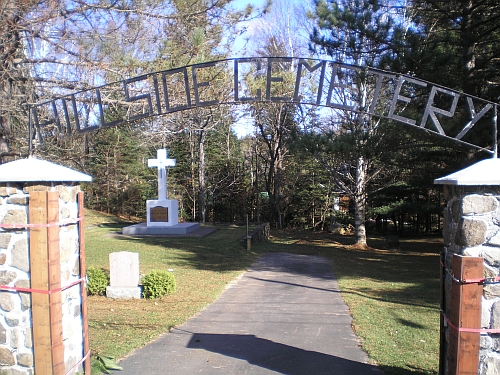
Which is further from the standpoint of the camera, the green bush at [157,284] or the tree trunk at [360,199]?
the tree trunk at [360,199]

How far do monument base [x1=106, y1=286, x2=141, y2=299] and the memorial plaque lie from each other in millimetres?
11491

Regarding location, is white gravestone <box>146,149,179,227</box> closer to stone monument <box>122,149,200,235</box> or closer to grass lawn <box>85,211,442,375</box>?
stone monument <box>122,149,200,235</box>

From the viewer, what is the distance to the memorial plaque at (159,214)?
20.4m

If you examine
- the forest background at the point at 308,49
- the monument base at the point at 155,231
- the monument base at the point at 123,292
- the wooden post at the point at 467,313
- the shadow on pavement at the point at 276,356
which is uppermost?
the forest background at the point at 308,49

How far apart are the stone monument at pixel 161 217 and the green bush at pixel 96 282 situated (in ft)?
34.1

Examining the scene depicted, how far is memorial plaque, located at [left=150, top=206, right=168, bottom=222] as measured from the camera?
2041 cm

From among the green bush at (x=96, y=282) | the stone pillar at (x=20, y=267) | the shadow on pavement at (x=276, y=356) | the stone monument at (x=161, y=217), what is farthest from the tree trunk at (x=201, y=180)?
the stone pillar at (x=20, y=267)

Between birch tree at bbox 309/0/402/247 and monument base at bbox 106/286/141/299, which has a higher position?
birch tree at bbox 309/0/402/247

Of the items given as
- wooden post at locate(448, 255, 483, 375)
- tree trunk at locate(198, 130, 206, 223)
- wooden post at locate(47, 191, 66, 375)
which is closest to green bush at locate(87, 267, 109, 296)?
wooden post at locate(47, 191, 66, 375)

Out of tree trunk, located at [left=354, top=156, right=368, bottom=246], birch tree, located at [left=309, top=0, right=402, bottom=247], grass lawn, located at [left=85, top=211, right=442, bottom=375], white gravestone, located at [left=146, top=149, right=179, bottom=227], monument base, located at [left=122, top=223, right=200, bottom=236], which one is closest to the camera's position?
grass lawn, located at [left=85, top=211, right=442, bottom=375]

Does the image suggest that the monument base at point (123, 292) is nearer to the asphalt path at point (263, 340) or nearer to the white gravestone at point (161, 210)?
the asphalt path at point (263, 340)

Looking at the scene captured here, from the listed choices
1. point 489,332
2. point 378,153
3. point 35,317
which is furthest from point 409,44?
point 35,317

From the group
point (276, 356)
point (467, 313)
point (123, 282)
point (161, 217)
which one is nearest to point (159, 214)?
point (161, 217)

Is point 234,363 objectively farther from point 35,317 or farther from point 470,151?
point 470,151
